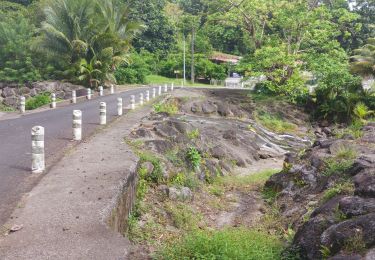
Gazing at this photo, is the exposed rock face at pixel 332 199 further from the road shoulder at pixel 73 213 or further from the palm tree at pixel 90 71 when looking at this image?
the palm tree at pixel 90 71

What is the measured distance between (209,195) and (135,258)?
6466mm

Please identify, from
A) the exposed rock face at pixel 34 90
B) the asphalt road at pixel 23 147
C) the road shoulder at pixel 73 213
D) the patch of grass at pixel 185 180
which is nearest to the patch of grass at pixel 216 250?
the road shoulder at pixel 73 213

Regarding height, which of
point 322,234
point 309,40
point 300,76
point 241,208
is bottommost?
point 241,208

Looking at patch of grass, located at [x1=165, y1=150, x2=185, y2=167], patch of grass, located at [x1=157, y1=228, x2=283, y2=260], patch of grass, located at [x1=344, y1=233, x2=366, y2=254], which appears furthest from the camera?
patch of grass, located at [x1=165, y1=150, x2=185, y2=167]

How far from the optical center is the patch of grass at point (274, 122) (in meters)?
25.5

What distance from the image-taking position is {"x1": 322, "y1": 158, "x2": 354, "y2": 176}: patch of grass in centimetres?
993

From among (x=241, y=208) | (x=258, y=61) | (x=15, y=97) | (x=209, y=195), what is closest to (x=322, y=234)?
(x=241, y=208)

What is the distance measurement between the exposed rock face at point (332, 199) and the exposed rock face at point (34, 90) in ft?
73.2

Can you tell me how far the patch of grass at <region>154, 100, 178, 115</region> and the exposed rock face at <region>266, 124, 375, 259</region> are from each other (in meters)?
8.04

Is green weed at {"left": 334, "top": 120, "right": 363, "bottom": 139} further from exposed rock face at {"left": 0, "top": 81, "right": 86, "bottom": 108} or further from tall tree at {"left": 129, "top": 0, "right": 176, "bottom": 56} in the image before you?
tall tree at {"left": 129, "top": 0, "right": 176, "bottom": 56}

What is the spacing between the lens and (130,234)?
6.91 metres

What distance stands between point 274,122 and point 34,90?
19702 millimetres

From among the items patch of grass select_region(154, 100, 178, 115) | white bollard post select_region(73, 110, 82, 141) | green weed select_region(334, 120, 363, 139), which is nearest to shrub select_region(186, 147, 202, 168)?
white bollard post select_region(73, 110, 82, 141)

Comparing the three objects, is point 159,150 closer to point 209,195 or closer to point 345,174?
point 209,195
